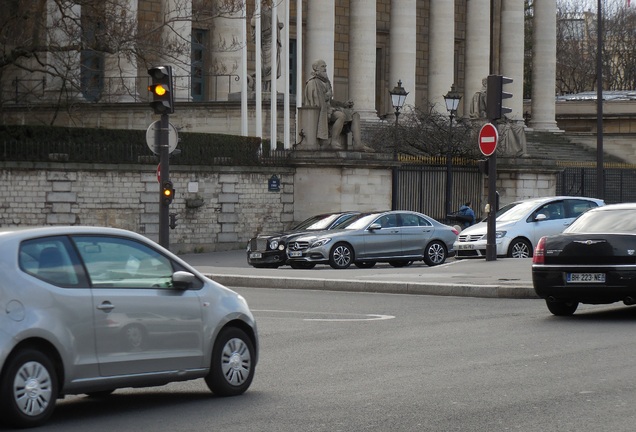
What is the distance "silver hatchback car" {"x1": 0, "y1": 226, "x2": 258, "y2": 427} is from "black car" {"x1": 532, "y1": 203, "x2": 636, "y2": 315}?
7333mm

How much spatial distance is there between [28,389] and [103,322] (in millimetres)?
882

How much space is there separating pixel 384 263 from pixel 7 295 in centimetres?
2552

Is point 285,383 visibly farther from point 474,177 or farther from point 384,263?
point 474,177

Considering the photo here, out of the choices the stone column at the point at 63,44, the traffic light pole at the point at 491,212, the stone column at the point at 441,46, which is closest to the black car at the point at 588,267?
the traffic light pole at the point at 491,212

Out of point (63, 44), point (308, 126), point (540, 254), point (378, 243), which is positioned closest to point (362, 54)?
point (63, 44)

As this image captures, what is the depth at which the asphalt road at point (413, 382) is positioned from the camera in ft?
33.4

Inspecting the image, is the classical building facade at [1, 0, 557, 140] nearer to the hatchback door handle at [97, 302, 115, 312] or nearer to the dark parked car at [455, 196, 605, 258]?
the dark parked car at [455, 196, 605, 258]

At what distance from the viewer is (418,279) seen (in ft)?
80.7

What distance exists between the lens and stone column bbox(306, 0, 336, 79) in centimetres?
5884

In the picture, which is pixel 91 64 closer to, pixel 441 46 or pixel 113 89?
pixel 113 89

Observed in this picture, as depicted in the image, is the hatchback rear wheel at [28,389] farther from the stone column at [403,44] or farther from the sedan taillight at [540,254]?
the stone column at [403,44]

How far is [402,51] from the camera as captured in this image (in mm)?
61562

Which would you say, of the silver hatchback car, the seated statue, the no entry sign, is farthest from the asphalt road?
the seated statue

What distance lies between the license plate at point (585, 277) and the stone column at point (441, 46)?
45719mm
